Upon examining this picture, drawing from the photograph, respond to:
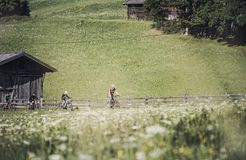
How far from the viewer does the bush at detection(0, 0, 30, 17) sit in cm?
9733

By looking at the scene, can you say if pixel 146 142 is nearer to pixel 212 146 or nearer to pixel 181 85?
pixel 212 146

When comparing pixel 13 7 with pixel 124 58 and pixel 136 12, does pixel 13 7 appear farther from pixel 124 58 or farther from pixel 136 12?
pixel 124 58

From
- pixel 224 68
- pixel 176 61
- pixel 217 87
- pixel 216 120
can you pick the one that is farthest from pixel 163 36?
pixel 216 120

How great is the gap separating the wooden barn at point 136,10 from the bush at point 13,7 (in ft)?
78.1

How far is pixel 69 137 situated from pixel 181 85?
46.6m

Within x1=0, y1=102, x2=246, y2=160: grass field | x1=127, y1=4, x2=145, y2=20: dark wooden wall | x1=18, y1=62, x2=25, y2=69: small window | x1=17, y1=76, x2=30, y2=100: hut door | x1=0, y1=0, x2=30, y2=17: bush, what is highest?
x1=0, y1=0, x2=30, y2=17: bush

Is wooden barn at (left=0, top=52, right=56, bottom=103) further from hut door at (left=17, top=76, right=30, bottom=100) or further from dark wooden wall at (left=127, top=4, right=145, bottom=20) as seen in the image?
dark wooden wall at (left=127, top=4, right=145, bottom=20)

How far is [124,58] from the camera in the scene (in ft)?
210

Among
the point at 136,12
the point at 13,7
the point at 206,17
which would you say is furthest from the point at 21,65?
the point at 13,7

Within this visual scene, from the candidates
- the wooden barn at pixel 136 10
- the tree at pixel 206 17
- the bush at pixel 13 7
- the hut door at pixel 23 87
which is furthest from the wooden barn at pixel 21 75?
the bush at pixel 13 7

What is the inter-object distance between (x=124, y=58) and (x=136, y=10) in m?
26.6

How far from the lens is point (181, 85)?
177ft

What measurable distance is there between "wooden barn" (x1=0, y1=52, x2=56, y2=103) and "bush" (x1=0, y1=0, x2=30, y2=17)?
2269 inches

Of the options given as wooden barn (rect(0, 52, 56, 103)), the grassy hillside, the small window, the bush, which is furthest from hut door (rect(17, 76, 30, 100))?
the bush
